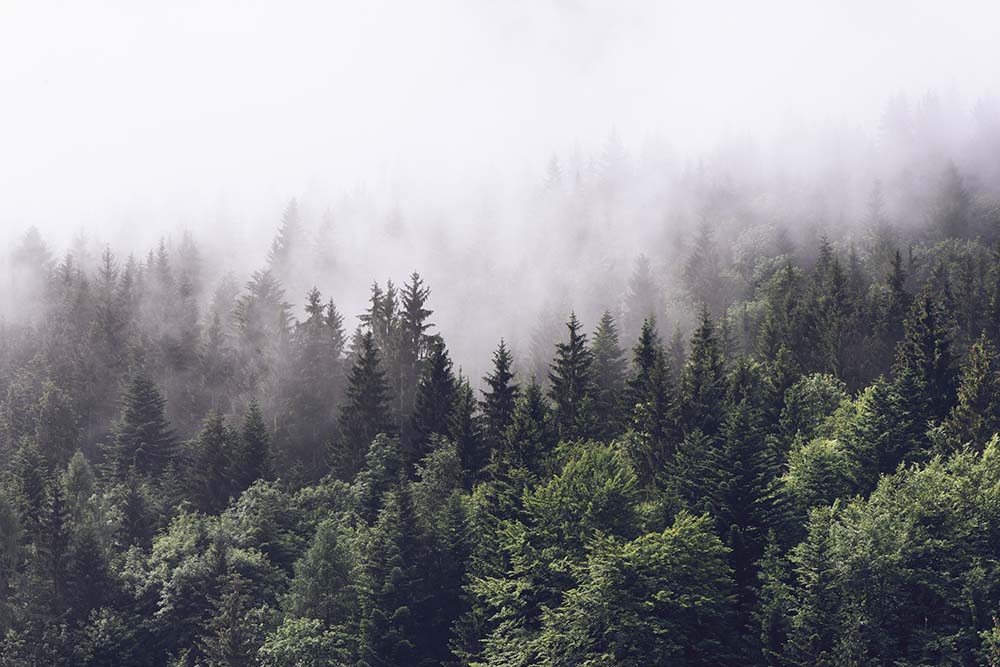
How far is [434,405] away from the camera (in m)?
90.8

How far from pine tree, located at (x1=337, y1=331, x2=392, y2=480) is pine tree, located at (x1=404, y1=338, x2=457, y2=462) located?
397 centimetres

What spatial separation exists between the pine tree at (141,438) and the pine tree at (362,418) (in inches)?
764

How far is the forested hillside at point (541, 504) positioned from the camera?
188ft

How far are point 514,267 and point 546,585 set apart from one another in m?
121

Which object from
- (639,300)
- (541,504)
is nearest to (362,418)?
(541,504)

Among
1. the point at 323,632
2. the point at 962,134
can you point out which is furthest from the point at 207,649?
the point at 962,134

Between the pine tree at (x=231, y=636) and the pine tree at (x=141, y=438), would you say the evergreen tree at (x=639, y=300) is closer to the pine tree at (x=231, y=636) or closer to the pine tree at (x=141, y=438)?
the pine tree at (x=141, y=438)

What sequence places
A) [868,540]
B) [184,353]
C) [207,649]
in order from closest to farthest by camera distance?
[868,540]
[207,649]
[184,353]

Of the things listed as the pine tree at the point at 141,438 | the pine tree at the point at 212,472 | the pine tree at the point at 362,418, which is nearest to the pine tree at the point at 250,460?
the pine tree at the point at 212,472

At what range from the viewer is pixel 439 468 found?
79.5 m

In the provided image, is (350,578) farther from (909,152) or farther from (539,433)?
(909,152)

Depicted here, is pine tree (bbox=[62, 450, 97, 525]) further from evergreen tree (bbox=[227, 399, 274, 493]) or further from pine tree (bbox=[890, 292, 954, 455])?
pine tree (bbox=[890, 292, 954, 455])

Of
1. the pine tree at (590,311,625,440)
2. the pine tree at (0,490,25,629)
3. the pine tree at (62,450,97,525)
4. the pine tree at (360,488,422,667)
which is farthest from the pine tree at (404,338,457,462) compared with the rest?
the pine tree at (0,490,25,629)

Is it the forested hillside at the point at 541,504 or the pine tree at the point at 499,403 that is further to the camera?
the pine tree at the point at 499,403
